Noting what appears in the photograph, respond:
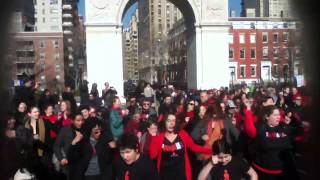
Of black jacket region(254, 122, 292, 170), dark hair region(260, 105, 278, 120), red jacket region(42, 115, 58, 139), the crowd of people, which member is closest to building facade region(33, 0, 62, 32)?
red jacket region(42, 115, 58, 139)

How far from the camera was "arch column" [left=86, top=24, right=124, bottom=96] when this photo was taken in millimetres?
30375

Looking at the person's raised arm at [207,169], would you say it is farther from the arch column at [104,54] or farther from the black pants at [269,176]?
the arch column at [104,54]

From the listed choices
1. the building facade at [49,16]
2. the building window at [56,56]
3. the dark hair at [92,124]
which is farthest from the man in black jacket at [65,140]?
the building facade at [49,16]

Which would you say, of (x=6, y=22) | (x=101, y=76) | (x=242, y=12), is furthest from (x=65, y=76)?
(x=6, y=22)

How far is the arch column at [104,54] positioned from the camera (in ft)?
99.7

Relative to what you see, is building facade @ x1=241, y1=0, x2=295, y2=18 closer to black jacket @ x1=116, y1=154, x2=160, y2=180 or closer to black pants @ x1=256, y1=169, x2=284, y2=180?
black pants @ x1=256, y1=169, x2=284, y2=180

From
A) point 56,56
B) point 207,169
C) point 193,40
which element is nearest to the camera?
point 207,169

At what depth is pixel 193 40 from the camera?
32.6 meters

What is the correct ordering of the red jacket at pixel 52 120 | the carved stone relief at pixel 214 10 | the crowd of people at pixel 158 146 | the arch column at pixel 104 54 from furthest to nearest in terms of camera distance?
the carved stone relief at pixel 214 10, the arch column at pixel 104 54, the red jacket at pixel 52 120, the crowd of people at pixel 158 146

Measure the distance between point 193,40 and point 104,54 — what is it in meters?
5.88

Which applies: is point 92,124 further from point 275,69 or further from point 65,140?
point 275,69

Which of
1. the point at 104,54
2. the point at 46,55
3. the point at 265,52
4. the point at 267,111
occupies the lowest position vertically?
the point at 267,111

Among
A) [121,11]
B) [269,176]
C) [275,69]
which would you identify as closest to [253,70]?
[275,69]

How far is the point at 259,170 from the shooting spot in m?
7.32
